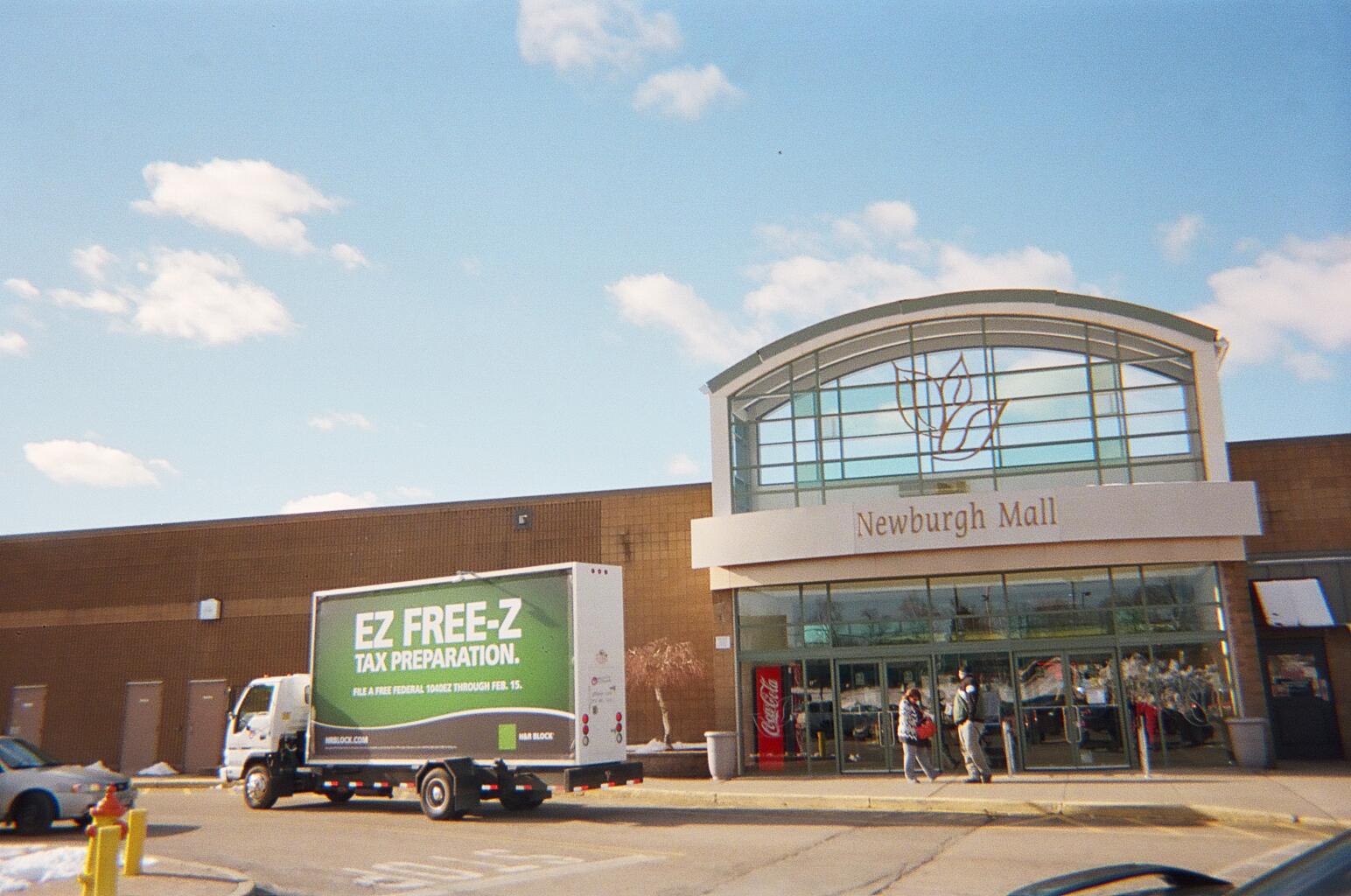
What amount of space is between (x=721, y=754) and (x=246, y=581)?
13821 mm

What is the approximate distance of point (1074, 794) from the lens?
54.1 ft

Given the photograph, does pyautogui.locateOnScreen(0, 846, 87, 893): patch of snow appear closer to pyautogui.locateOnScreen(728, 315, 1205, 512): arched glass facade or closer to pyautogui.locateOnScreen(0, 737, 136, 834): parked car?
pyautogui.locateOnScreen(0, 737, 136, 834): parked car

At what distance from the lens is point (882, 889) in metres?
10.0

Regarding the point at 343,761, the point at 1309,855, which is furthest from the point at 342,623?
the point at 1309,855

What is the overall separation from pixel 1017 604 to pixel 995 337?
5.40 meters

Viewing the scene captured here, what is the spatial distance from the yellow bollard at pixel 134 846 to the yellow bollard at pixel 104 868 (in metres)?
2.08

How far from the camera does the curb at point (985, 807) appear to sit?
46.1 ft

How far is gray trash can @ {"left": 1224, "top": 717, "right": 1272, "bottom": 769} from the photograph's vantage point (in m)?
19.7

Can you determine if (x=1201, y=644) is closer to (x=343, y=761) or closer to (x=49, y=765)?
(x=343, y=761)

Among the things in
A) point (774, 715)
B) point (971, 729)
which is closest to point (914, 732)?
point (971, 729)

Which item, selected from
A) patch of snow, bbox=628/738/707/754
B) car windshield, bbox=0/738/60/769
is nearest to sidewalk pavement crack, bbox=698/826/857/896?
patch of snow, bbox=628/738/707/754

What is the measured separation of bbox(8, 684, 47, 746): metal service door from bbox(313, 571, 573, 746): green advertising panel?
14.8 m

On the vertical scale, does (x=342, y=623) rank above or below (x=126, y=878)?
above

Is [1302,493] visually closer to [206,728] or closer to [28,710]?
[206,728]
